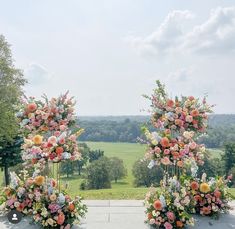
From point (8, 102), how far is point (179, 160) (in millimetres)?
17932

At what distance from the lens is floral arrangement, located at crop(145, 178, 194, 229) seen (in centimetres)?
855

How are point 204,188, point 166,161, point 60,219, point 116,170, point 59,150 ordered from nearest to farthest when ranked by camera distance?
point 60,219 → point 166,161 → point 59,150 → point 204,188 → point 116,170

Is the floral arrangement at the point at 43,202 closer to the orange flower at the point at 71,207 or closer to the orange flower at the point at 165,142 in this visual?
the orange flower at the point at 71,207

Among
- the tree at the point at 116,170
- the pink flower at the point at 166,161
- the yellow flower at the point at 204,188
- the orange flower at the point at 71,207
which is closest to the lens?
the pink flower at the point at 166,161

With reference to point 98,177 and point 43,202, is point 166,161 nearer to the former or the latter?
point 43,202

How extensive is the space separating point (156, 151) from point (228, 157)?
4110 cm

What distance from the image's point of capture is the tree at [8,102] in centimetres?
2402

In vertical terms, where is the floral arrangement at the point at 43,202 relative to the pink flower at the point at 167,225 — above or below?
above

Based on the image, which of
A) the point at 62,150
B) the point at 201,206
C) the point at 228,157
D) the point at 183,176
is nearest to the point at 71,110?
the point at 62,150

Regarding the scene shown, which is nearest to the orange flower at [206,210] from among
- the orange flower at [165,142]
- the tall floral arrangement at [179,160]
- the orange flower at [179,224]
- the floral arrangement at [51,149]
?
the tall floral arrangement at [179,160]

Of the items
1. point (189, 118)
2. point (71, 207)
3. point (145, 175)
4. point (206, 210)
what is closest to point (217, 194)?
point (206, 210)

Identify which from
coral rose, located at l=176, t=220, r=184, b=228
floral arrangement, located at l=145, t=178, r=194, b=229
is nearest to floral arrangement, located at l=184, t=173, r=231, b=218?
floral arrangement, located at l=145, t=178, r=194, b=229

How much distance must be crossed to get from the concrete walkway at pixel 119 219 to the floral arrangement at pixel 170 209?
0.34 m

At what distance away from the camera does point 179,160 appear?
8742 mm
